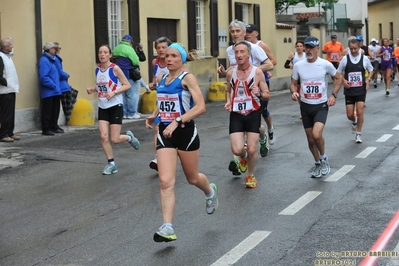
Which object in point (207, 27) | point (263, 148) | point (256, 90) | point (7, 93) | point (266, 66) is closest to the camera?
point (256, 90)

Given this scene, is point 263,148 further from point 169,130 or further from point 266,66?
point 169,130

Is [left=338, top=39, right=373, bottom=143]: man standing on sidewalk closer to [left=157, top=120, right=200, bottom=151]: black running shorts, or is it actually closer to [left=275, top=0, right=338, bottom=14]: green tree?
[left=157, top=120, right=200, bottom=151]: black running shorts

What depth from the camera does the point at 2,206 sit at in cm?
921

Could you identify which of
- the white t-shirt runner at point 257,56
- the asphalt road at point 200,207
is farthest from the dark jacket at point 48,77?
the white t-shirt runner at point 257,56

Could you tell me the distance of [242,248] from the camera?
685 centimetres

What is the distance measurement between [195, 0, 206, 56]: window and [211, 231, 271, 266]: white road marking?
59.7 feet

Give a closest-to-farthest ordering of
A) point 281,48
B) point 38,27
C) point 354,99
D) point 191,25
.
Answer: point 354,99, point 38,27, point 191,25, point 281,48

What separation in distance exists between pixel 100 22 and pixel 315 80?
30.8ft

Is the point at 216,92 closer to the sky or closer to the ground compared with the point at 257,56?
closer to the ground

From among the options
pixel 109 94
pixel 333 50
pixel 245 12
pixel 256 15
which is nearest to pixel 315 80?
pixel 109 94

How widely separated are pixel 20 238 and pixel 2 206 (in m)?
1.73

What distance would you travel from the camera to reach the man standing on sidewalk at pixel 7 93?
14.9 meters

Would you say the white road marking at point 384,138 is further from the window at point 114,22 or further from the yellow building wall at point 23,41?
the window at point 114,22

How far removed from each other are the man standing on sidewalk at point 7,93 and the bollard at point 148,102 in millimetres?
5700
